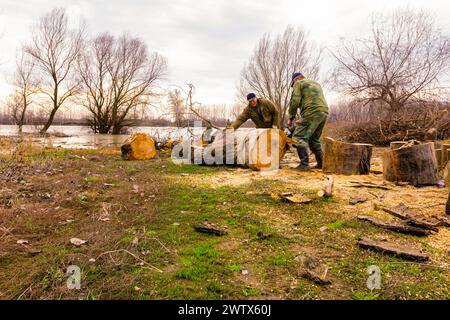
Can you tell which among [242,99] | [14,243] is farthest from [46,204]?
[242,99]

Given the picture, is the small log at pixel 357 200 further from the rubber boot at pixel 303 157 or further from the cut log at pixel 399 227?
the rubber boot at pixel 303 157

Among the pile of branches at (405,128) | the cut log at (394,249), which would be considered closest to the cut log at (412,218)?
the cut log at (394,249)

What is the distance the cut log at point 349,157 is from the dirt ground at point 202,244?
116 cm

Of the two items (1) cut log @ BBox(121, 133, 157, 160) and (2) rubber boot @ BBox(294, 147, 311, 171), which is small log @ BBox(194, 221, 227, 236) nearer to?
(2) rubber boot @ BBox(294, 147, 311, 171)

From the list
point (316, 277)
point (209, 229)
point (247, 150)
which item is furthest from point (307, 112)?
point (316, 277)

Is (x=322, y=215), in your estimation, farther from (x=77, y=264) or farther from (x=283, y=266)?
(x=77, y=264)

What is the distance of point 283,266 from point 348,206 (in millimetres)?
2057

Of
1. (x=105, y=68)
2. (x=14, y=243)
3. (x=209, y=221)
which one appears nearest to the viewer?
(x=14, y=243)

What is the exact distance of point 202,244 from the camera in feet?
9.39

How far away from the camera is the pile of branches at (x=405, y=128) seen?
11.5 m

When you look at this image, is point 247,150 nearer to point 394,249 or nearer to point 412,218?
point 412,218

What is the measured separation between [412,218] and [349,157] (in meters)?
3.11

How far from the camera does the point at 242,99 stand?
98.2 feet
